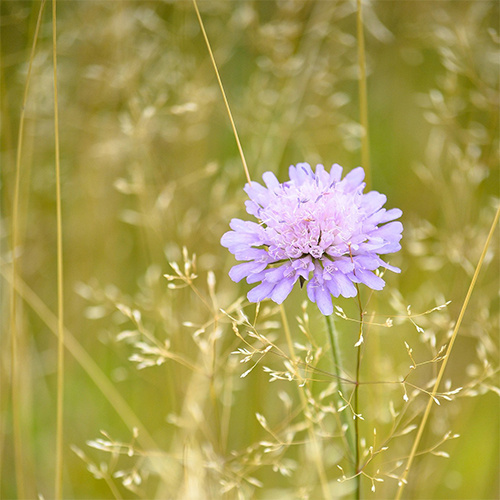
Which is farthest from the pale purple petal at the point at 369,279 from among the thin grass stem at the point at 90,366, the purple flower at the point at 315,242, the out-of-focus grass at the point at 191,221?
the thin grass stem at the point at 90,366

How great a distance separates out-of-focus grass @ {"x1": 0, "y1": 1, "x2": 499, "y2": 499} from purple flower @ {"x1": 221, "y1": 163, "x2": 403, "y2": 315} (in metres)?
0.53

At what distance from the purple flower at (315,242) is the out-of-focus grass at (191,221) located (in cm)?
53

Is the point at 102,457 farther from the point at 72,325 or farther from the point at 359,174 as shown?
the point at 359,174

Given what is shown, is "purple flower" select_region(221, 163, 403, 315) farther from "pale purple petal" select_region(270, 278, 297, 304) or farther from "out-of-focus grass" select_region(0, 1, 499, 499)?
"out-of-focus grass" select_region(0, 1, 499, 499)

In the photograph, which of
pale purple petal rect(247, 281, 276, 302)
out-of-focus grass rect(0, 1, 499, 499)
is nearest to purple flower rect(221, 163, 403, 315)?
pale purple petal rect(247, 281, 276, 302)

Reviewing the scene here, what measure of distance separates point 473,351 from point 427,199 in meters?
0.66

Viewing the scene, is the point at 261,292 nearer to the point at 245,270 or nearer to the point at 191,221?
the point at 245,270

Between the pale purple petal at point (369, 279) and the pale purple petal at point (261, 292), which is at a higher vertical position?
the pale purple petal at point (369, 279)

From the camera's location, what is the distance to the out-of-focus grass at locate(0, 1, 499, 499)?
1629 mm

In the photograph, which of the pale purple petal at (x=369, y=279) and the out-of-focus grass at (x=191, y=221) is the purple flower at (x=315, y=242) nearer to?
the pale purple petal at (x=369, y=279)

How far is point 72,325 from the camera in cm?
213

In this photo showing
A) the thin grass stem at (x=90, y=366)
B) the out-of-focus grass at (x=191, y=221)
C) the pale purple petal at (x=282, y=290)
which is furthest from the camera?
the out-of-focus grass at (x=191, y=221)

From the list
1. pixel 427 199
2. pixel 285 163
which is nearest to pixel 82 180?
pixel 285 163

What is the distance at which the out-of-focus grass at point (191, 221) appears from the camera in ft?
5.34
